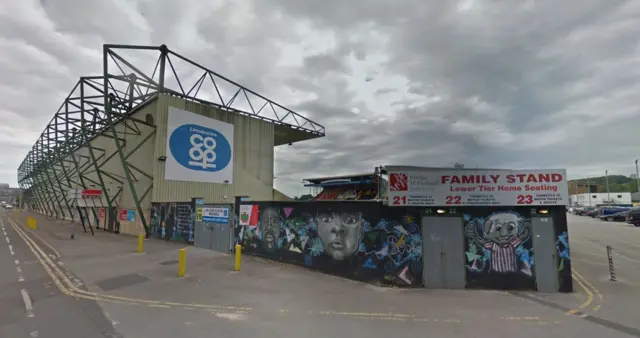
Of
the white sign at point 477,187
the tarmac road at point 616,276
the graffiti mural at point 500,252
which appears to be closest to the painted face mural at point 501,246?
the graffiti mural at point 500,252

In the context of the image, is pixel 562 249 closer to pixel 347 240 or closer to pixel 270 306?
pixel 347 240

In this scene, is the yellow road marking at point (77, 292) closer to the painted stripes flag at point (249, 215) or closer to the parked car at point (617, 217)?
the painted stripes flag at point (249, 215)

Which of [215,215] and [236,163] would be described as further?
[236,163]

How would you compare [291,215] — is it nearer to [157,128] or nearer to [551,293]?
[551,293]

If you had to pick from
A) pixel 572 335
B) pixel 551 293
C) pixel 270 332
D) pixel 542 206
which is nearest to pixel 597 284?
pixel 551 293

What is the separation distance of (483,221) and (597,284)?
15.5ft

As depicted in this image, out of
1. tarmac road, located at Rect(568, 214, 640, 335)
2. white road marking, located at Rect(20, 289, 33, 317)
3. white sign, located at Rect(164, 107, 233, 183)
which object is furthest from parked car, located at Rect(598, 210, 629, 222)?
white road marking, located at Rect(20, 289, 33, 317)

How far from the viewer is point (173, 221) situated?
20.2 meters

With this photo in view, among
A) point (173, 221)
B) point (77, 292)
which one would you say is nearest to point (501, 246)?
point (77, 292)

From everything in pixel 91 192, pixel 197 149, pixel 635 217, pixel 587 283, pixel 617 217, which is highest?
pixel 197 149

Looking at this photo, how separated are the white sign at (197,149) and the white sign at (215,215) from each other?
810cm

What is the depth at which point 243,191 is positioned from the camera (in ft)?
96.8

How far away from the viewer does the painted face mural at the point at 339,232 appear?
10398 millimetres

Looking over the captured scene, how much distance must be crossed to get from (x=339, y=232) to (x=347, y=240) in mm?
401
